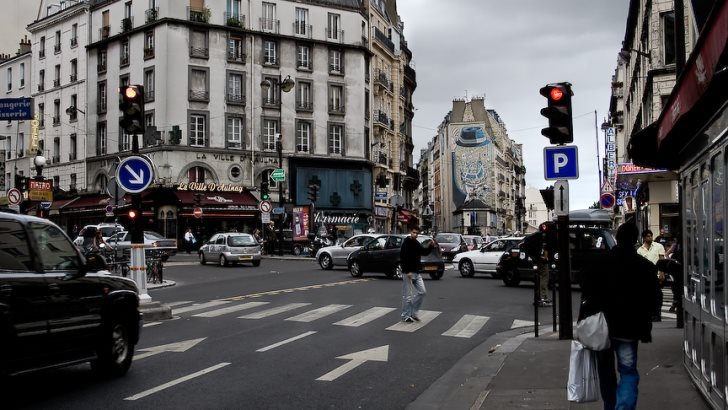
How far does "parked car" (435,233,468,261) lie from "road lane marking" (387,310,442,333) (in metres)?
25.8

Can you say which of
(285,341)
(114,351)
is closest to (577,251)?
(285,341)

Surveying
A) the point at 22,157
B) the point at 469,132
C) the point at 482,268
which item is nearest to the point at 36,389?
the point at 482,268

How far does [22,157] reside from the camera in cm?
6506

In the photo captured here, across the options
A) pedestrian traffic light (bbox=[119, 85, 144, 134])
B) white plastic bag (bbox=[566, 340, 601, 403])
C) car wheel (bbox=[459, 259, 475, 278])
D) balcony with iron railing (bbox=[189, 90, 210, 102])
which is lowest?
car wheel (bbox=[459, 259, 475, 278])

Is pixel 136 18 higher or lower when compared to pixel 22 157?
higher

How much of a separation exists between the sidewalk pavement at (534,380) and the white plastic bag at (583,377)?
1221mm

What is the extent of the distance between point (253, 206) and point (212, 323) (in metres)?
38.6

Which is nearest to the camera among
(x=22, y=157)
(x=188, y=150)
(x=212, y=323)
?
(x=212, y=323)

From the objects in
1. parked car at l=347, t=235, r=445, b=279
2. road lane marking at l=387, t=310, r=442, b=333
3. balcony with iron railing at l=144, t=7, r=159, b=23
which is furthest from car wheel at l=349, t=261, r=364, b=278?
balcony with iron railing at l=144, t=7, r=159, b=23

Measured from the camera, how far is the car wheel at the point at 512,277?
76.2 feet

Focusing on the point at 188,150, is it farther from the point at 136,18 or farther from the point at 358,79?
the point at 358,79

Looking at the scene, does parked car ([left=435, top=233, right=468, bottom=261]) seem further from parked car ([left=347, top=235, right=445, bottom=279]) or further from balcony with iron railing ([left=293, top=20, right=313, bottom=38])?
balcony with iron railing ([left=293, top=20, right=313, bottom=38])

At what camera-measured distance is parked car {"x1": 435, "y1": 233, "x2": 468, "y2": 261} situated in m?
41.1

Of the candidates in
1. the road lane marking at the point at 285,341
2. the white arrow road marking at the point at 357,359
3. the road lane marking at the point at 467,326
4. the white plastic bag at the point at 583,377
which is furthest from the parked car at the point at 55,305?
the road lane marking at the point at 467,326
